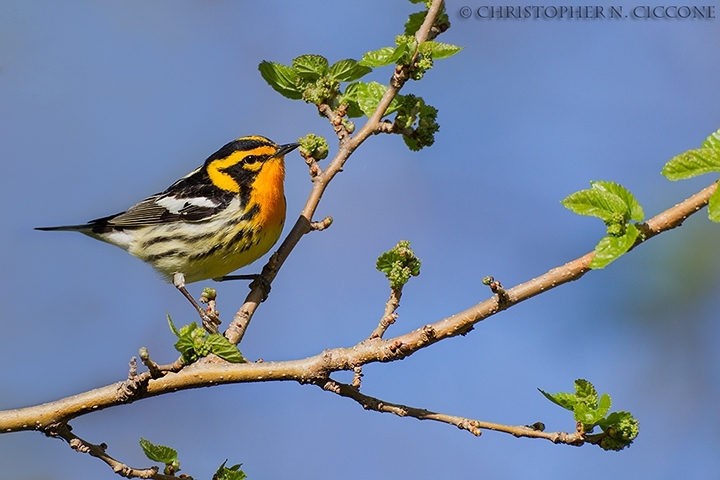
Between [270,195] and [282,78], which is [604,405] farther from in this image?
[270,195]

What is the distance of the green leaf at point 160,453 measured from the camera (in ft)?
7.63

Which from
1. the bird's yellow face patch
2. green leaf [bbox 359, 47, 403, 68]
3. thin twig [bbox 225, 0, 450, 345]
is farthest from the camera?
the bird's yellow face patch

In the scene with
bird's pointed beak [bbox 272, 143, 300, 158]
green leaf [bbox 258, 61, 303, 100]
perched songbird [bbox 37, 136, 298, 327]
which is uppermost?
bird's pointed beak [bbox 272, 143, 300, 158]

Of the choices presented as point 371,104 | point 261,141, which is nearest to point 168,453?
point 371,104

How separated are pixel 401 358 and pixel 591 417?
0.56 meters

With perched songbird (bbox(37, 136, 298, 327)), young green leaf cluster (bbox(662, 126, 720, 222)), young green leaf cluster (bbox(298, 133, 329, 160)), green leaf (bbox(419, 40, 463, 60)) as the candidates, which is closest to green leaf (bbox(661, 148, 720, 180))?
young green leaf cluster (bbox(662, 126, 720, 222))

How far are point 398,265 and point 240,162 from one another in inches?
124

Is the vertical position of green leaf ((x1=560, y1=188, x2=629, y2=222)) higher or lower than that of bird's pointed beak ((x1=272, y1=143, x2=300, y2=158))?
lower

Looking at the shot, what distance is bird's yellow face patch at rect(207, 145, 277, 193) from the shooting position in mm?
5395

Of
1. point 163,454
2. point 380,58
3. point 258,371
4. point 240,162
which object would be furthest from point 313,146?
point 240,162

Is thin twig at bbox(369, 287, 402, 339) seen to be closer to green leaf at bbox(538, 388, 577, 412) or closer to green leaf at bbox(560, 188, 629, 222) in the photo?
green leaf at bbox(538, 388, 577, 412)

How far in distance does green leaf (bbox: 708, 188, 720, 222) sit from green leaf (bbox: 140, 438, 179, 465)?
1.59 metres

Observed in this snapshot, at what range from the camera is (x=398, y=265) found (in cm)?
252

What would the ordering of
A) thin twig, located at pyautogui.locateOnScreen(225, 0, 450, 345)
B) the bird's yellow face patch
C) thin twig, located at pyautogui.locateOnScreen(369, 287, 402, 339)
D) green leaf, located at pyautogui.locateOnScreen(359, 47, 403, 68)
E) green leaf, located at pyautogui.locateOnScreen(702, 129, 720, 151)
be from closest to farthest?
green leaf, located at pyautogui.locateOnScreen(702, 129, 720, 151) < thin twig, located at pyautogui.locateOnScreen(369, 287, 402, 339) < green leaf, located at pyautogui.locateOnScreen(359, 47, 403, 68) < thin twig, located at pyautogui.locateOnScreen(225, 0, 450, 345) < the bird's yellow face patch
